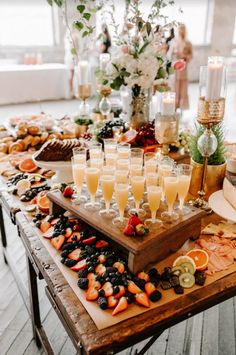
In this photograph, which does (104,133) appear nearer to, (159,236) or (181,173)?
(181,173)

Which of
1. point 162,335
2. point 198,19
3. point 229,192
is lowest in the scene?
point 162,335

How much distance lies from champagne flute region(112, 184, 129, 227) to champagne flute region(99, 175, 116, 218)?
0.04 m

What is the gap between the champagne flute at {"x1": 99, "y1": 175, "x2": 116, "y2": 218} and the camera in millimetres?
1407

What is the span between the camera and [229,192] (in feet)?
5.37

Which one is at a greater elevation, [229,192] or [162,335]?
[229,192]

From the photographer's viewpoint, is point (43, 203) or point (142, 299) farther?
point (43, 203)

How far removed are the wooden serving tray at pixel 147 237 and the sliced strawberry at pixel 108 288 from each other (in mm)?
102

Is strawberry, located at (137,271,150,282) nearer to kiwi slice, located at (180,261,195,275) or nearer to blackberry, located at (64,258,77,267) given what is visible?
kiwi slice, located at (180,261,195,275)

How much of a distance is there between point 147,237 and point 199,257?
222mm

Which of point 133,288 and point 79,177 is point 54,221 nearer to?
point 79,177

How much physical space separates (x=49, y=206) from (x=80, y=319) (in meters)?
0.66

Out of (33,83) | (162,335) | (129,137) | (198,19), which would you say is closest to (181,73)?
(33,83)

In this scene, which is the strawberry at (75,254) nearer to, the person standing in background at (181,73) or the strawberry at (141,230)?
the strawberry at (141,230)

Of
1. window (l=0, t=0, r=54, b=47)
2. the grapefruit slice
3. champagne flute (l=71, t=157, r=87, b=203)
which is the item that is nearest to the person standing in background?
window (l=0, t=0, r=54, b=47)
